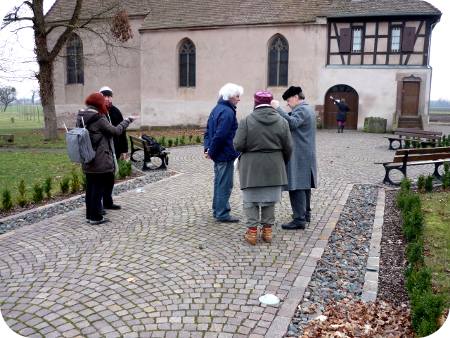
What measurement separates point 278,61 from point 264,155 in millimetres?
22561

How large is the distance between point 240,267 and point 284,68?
77.1 ft

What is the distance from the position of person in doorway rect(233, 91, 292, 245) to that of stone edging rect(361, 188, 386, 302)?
1347 millimetres

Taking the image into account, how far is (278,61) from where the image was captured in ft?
88.1

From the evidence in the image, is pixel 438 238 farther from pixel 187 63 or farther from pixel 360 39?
pixel 187 63

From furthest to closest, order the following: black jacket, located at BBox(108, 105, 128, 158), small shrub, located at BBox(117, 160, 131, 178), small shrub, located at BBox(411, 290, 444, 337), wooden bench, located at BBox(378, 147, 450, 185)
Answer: small shrub, located at BBox(117, 160, 131, 178) → wooden bench, located at BBox(378, 147, 450, 185) → black jacket, located at BBox(108, 105, 128, 158) → small shrub, located at BBox(411, 290, 444, 337)

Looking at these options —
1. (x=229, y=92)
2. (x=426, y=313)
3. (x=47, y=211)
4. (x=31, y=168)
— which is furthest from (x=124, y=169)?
(x=426, y=313)

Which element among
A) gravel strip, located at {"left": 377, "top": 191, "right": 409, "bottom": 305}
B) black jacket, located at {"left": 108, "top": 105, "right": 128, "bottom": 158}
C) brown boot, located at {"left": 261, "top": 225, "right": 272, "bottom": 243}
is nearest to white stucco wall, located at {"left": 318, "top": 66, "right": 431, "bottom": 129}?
black jacket, located at {"left": 108, "top": 105, "right": 128, "bottom": 158}

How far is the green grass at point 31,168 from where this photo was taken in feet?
32.5

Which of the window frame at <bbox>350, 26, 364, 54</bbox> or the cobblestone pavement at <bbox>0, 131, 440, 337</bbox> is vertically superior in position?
the window frame at <bbox>350, 26, 364, 54</bbox>

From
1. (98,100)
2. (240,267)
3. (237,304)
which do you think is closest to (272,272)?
(240,267)

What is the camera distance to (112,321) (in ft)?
11.9

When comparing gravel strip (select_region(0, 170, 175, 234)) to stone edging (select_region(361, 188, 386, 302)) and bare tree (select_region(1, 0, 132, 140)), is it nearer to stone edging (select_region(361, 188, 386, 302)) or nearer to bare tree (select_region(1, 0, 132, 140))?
stone edging (select_region(361, 188, 386, 302))

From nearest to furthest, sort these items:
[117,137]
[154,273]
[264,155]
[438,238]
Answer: [154,273]
[264,155]
[438,238]
[117,137]

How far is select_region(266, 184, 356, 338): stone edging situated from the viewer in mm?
3548
